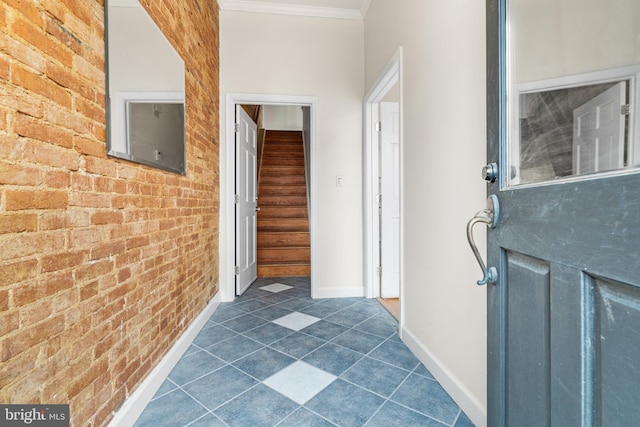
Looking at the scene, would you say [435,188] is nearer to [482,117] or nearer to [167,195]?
[482,117]

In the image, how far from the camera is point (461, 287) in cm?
133

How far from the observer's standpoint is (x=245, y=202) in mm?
3141

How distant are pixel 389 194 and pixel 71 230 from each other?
7.97 ft

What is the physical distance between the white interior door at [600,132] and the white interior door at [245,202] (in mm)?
2664

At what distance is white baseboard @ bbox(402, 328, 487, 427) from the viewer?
1188mm

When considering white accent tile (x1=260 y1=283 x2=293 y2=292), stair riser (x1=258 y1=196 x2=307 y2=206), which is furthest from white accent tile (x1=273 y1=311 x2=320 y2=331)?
stair riser (x1=258 y1=196 x2=307 y2=206)

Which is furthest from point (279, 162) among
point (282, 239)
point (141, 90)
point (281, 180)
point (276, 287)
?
point (141, 90)

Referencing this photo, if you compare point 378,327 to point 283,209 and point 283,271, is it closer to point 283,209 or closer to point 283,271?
point 283,271

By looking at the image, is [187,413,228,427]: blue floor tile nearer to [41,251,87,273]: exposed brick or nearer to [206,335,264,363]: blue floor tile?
[206,335,264,363]: blue floor tile

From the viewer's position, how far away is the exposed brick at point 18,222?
0.69 metres

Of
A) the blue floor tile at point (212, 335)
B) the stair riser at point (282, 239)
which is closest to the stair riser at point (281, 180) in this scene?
the stair riser at point (282, 239)

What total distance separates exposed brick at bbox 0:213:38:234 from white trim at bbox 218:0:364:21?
9.13 ft

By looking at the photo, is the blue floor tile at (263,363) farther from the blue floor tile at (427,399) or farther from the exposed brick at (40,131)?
the exposed brick at (40,131)

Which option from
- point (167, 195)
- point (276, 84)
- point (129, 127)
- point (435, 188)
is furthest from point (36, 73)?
point (276, 84)
